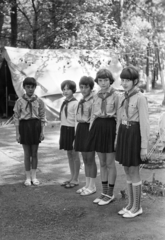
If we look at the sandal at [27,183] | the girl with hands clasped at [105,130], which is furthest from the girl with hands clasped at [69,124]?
the girl with hands clasped at [105,130]

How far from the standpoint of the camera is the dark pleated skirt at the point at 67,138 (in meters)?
5.20

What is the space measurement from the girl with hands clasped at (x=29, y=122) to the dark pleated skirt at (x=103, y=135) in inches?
45.2

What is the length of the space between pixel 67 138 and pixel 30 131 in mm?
553

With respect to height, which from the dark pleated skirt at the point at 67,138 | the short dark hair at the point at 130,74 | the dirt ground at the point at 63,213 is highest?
the short dark hair at the point at 130,74

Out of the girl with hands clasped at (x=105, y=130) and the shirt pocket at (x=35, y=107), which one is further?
the shirt pocket at (x=35, y=107)

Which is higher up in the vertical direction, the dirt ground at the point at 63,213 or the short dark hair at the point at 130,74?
the short dark hair at the point at 130,74

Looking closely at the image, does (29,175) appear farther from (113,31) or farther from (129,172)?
(113,31)

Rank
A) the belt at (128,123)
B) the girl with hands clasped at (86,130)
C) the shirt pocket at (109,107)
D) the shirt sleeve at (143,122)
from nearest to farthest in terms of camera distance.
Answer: the shirt sleeve at (143,122)
the belt at (128,123)
the shirt pocket at (109,107)
the girl with hands clasped at (86,130)

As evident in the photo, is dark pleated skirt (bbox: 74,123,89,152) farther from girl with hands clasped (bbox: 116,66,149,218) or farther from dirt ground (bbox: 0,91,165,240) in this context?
girl with hands clasped (bbox: 116,66,149,218)

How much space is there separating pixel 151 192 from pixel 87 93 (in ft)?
5.00

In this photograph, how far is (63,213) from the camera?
14.0ft

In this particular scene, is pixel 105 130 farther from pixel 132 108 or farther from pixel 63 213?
pixel 63 213

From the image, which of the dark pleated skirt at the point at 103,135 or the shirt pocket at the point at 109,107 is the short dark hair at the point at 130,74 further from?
the dark pleated skirt at the point at 103,135

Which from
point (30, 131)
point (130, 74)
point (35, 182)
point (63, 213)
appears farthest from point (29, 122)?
point (130, 74)
